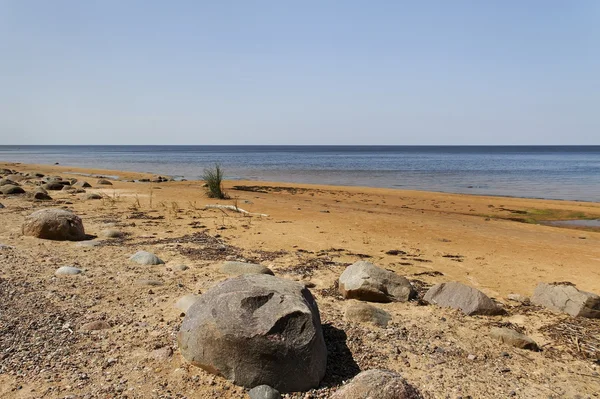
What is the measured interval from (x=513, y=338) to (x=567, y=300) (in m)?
1.51

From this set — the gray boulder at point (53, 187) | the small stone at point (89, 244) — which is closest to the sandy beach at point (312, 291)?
the small stone at point (89, 244)

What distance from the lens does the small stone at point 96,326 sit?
470 cm

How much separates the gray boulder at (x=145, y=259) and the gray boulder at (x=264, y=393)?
4.01 m

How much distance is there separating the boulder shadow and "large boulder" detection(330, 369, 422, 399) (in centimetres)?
47

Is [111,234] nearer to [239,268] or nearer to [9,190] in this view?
[239,268]

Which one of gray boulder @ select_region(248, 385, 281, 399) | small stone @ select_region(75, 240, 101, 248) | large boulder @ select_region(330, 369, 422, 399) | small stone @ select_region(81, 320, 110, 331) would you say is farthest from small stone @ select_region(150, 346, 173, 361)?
small stone @ select_region(75, 240, 101, 248)

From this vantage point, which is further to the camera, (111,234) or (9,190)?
(9,190)

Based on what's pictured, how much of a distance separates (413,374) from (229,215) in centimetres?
899

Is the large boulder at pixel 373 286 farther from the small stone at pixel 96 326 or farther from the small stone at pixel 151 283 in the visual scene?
the small stone at pixel 96 326

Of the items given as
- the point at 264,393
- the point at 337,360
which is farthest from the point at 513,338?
the point at 264,393

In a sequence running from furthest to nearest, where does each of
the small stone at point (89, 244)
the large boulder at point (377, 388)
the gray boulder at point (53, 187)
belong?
1. the gray boulder at point (53, 187)
2. the small stone at point (89, 244)
3. the large boulder at point (377, 388)

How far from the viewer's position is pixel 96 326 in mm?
4742

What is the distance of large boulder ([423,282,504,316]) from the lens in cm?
562

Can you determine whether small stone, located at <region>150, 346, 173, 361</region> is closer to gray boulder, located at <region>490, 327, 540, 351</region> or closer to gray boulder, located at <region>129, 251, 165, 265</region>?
gray boulder, located at <region>129, 251, 165, 265</region>
